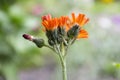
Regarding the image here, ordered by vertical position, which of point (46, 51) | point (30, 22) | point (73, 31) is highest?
point (30, 22)

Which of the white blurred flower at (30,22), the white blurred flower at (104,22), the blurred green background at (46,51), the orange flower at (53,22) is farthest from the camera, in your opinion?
the white blurred flower at (104,22)

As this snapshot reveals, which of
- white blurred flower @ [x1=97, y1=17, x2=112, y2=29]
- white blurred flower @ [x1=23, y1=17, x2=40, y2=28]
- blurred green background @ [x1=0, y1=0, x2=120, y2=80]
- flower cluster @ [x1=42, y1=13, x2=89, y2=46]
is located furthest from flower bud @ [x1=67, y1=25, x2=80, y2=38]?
white blurred flower @ [x1=97, y1=17, x2=112, y2=29]

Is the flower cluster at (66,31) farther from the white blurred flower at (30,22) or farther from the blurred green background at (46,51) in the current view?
the white blurred flower at (30,22)

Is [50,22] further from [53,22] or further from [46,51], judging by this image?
[46,51]

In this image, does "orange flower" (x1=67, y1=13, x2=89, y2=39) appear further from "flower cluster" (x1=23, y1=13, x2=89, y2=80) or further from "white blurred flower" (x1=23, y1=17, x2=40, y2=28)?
"white blurred flower" (x1=23, y1=17, x2=40, y2=28)

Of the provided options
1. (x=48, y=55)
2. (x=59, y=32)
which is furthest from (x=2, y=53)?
(x=59, y=32)

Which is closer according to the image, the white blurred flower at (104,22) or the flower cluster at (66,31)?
the flower cluster at (66,31)

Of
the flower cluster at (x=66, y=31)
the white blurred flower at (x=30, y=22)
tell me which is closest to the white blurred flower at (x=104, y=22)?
the white blurred flower at (x=30, y=22)

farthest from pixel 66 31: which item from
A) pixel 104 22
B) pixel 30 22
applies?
pixel 104 22

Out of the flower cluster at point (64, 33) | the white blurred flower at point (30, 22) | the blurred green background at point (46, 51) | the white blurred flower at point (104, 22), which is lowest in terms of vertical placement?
the flower cluster at point (64, 33)
